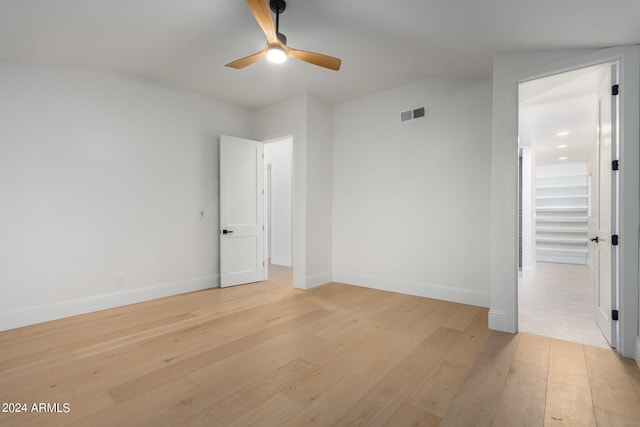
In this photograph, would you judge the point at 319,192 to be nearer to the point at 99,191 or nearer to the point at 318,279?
the point at 318,279

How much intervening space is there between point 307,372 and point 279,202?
5.09m

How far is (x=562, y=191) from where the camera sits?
8047mm

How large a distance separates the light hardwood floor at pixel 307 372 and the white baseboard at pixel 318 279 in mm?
1110

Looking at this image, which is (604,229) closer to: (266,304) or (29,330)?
(266,304)

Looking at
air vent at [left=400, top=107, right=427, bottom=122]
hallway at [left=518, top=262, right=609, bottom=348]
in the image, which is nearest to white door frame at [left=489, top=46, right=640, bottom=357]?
hallway at [left=518, top=262, right=609, bottom=348]

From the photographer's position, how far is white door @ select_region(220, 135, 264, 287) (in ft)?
15.2

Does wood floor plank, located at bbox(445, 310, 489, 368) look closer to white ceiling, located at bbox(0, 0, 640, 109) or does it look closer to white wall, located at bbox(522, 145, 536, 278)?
white ceiling, located at bbox(0, 0, 640, 109)

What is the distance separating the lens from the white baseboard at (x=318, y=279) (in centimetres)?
450

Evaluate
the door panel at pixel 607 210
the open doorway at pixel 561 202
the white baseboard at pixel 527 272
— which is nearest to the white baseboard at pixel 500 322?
the open doorway at pixel 561 202

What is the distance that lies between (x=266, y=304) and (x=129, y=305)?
1692 millimetres

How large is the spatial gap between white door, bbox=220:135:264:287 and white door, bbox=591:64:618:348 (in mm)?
4269

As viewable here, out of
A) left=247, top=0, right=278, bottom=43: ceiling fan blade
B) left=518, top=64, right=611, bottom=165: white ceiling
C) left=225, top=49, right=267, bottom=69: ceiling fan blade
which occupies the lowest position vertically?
left=247, top=0, right=278, bottom=43: ceiling fan blade

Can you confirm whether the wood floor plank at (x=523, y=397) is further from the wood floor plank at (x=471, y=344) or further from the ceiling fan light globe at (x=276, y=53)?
the ceiling fan light globe at (x=276, y=53)

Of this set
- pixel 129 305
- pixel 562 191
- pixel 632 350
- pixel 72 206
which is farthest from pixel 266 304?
pixel 562 191
